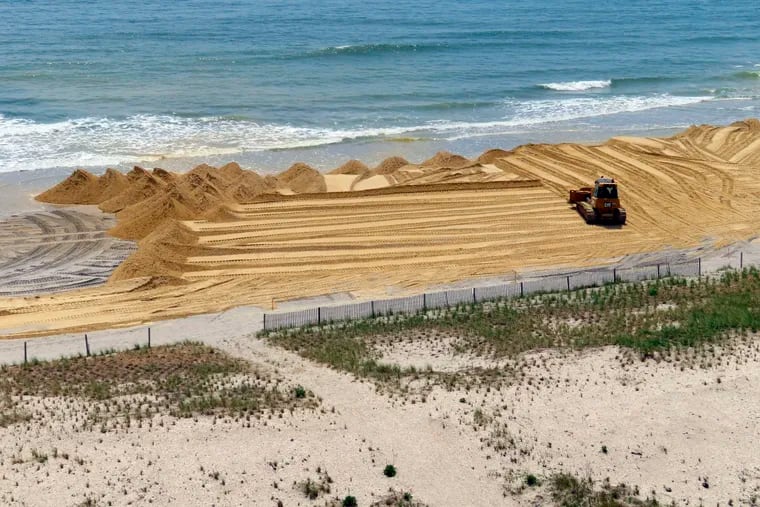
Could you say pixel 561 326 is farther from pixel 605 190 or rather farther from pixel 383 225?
pixel 383 225

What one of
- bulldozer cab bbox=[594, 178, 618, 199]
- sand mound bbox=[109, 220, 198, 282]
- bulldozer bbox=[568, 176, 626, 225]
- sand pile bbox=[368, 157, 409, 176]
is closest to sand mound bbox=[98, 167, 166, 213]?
sand mound bbox=[109, 220, 198, 282]

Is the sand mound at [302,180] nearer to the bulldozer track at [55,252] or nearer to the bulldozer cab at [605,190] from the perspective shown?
the bulldozer track at [55,252]

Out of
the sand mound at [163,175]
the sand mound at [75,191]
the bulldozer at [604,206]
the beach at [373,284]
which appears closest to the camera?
the beach at [373,284]

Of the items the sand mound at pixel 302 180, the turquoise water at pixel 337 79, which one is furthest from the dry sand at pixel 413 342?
the turquoise water at pixel 337 79

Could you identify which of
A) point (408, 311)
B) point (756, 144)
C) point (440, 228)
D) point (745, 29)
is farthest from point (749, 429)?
point (745, 29)

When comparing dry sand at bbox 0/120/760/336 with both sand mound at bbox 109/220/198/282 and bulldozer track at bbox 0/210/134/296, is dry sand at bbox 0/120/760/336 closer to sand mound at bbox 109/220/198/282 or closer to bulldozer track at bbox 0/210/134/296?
sand mound at bbox 109/220/198/282

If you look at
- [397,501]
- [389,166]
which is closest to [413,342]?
[397,501]

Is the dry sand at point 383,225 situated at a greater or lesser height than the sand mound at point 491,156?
lesser
